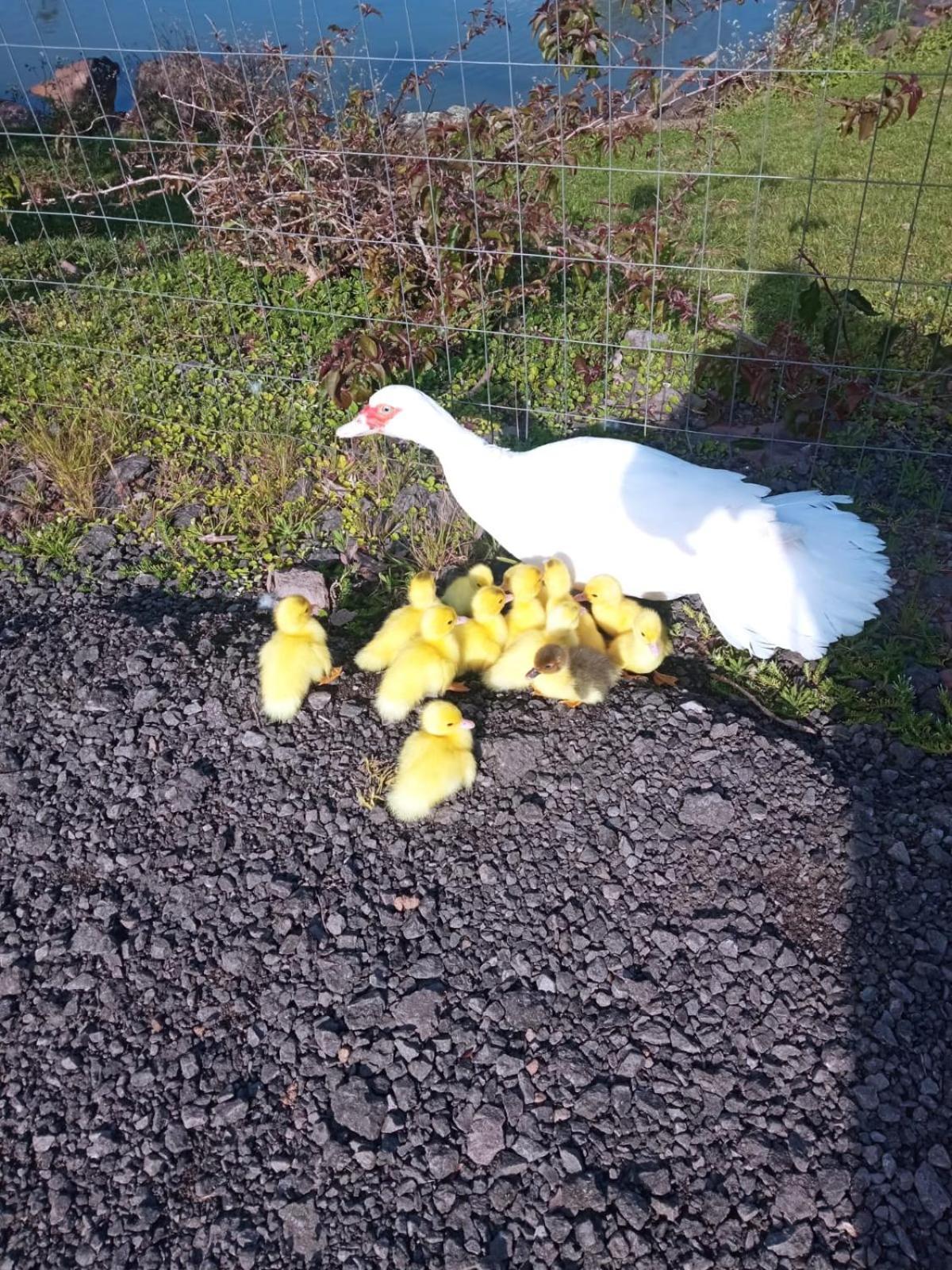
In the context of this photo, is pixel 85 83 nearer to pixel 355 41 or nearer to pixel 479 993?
pixel 355 41

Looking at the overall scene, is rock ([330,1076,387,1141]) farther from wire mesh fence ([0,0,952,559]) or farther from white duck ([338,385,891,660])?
wire mesh fence ([0,0,952,559])

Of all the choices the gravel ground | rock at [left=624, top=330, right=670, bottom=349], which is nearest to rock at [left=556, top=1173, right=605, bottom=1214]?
the gravel ground

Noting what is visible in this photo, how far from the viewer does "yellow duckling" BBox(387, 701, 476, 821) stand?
9.41ft

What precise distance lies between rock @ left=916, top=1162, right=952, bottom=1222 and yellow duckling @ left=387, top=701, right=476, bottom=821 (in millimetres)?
1505

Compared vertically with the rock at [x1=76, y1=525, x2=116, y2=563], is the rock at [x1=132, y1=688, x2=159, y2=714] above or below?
above

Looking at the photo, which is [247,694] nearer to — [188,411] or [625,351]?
[188,411]

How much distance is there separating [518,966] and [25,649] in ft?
7.40

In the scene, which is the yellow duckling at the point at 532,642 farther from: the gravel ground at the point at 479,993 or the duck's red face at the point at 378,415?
the duck's red face at the point at 378,415

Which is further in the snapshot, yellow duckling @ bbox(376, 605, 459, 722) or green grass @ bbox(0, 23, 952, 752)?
green grass @ bbox(0, 23, 952, 752)

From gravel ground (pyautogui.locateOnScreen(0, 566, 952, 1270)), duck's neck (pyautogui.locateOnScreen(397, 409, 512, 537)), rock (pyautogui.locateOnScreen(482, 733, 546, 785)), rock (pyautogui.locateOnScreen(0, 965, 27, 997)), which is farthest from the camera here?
duck's neck (pyautogui.locateOnScreen(397, 409, 512, 537))

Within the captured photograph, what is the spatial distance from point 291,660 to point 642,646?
1178 mm

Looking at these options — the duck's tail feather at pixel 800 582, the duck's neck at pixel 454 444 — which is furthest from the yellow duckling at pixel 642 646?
the duck's neck at pixel 454 444

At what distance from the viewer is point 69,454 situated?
439cm

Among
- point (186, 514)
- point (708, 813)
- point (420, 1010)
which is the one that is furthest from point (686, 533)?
point (186, 514)
